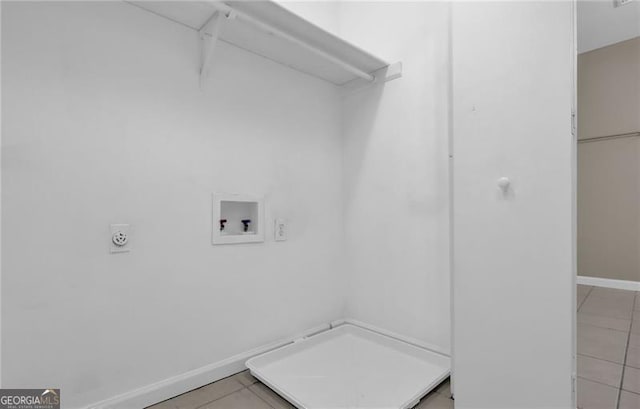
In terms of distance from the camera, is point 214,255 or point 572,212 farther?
point 214,255

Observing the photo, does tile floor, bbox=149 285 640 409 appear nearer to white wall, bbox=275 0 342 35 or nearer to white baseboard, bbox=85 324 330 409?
white baseboard, bbox=85 324 330 409

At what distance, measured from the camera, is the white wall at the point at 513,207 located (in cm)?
106

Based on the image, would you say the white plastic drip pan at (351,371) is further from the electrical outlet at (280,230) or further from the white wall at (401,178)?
the electrical outlet at (280,230)

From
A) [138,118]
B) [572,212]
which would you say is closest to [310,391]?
[572,212]

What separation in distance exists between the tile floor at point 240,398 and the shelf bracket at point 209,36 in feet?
4.76

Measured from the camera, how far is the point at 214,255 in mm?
1516

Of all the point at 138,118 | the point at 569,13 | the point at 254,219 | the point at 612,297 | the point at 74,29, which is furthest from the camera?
the point at 612,297

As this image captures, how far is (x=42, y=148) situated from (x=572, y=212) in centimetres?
188

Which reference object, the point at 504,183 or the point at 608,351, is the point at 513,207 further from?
the point at 608,351

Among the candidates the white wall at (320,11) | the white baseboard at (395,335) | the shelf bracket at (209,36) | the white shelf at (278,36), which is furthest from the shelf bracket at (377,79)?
the white baseboard at (395,335)

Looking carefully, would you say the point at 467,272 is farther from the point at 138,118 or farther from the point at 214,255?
the point at 138,118

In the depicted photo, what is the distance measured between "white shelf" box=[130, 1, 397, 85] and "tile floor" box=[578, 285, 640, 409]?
186 cm

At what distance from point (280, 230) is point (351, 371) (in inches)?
33.1

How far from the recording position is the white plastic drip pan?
1.29 meters
